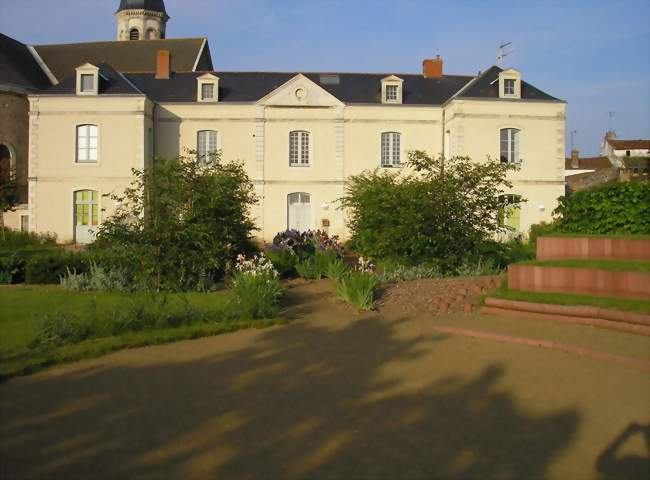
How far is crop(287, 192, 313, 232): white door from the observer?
30.6 metres

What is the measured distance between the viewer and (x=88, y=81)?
29484mm

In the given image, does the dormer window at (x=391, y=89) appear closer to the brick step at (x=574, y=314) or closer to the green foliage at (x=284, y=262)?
the green foliage at (x=284, y=262)

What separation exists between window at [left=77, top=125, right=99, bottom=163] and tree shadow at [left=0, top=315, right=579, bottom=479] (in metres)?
23.5

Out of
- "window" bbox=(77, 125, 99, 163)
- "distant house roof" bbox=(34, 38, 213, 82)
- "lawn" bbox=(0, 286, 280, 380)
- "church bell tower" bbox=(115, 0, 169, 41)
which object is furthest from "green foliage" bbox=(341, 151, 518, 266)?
"church bell tower" bbox=(115, 0, 169, 41)

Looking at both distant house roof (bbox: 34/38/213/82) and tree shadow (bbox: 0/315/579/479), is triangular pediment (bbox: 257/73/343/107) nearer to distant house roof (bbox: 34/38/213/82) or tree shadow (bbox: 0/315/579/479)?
distant house roof (bbox: 34/38/213/82)

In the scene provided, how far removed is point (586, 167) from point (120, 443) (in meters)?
66.3

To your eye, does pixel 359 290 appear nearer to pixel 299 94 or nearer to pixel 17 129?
pixel 299 94

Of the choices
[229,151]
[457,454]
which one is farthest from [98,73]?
[457,454]

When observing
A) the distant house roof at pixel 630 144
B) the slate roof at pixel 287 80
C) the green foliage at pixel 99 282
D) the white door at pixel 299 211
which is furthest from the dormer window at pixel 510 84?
the distant house roof at pixel 630 144

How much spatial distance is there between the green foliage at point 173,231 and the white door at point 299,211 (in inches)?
668

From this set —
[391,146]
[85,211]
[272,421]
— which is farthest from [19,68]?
[272,421]

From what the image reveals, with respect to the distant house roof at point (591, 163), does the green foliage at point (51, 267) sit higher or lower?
lower

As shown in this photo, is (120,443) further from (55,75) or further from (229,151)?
(55,75)

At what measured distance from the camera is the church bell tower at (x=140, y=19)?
168ft
